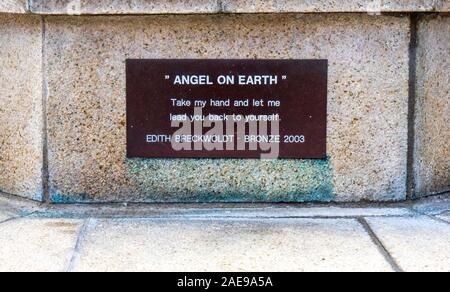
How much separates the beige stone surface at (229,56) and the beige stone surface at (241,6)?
12 centimetres

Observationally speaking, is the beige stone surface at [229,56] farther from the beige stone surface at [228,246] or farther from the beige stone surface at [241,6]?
the beige stone surface at [228,246]

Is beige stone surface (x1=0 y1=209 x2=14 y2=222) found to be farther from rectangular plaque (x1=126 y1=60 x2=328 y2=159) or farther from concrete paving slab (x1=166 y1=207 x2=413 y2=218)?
→ concrete paving slab (x1=166 y1=207 x2=413 y2=218)

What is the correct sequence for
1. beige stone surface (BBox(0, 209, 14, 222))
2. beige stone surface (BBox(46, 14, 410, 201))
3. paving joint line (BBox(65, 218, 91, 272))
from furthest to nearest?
beige stone surface (BBox(46, 14, 410, 201)), beige stone surface (BBox(0, 209, 14, 222)), paving joint line (BBox(65, 218, 91, 272))

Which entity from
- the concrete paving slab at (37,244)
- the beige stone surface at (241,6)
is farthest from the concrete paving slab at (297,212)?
the beige stone surface at (241,6)

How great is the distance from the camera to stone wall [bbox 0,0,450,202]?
14.4 feet

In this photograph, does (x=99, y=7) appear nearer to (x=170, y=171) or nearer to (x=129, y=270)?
(x=170, y=171)

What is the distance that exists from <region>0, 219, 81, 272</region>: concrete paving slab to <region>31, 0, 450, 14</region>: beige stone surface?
1229 mm

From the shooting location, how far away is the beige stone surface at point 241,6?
4.25 metres

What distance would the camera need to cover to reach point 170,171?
14.7 feet

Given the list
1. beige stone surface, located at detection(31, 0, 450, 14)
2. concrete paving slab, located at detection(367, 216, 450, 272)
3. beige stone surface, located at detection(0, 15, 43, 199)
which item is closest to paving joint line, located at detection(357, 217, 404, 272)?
concrete paving slab, located at detection(367, 216, 450, 272)

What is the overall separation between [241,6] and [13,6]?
1.31 meters

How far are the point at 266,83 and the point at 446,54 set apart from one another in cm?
111

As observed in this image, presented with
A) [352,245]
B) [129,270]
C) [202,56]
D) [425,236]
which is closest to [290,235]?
[352,245]

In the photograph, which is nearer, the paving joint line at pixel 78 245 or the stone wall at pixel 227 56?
the paving joint line at pixel 78 245
